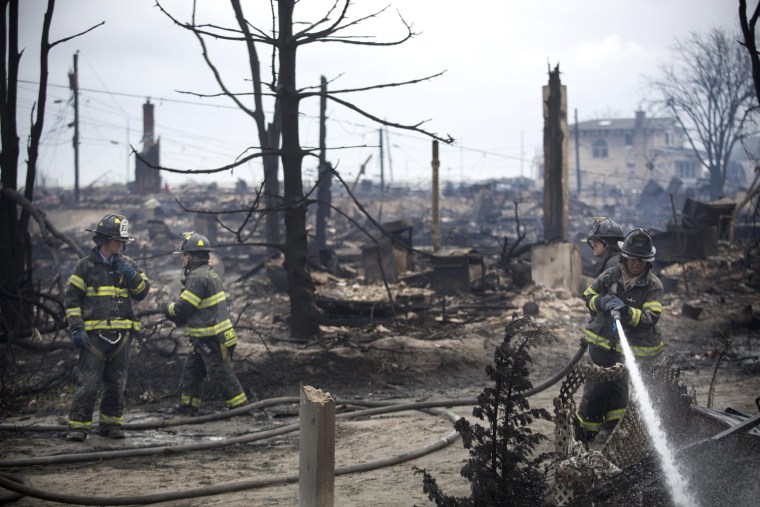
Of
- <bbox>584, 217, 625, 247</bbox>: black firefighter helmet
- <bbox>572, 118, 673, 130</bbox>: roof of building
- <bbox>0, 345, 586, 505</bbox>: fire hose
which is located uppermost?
<bbox>572, 118, 673, 130</bbox>: roof of building

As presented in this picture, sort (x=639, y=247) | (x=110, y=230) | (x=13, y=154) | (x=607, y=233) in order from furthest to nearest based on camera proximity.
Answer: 1. (x=13, y=154)
2. (x=110, y=230)
3. (x=607, y=233)
4. (x=639, y=247)

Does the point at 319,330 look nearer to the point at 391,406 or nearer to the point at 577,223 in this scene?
the point at 391,406

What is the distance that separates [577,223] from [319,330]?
34246 millimetres

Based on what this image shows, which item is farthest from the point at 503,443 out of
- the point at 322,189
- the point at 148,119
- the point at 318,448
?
the point at 148,119

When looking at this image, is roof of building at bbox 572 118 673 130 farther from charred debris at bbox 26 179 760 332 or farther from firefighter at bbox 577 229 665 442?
firefighter at bbox 577 229 665 442

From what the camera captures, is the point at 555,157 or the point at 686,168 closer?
the point at 555,157

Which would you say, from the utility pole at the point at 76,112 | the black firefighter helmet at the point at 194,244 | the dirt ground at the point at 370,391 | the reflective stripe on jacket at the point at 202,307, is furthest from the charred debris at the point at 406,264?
the utility pole at the point at 76,112

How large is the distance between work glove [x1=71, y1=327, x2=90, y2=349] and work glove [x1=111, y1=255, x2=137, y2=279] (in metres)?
0.71

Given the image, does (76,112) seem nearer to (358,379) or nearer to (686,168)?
(358,379)

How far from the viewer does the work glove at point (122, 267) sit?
7.66 metres

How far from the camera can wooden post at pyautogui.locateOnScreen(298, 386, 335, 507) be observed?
12.3 ft

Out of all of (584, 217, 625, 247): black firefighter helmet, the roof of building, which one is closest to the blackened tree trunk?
(584, 217, 625, 247): black firefighter helmet

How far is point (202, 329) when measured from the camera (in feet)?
27.2

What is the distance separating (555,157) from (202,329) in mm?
11626
